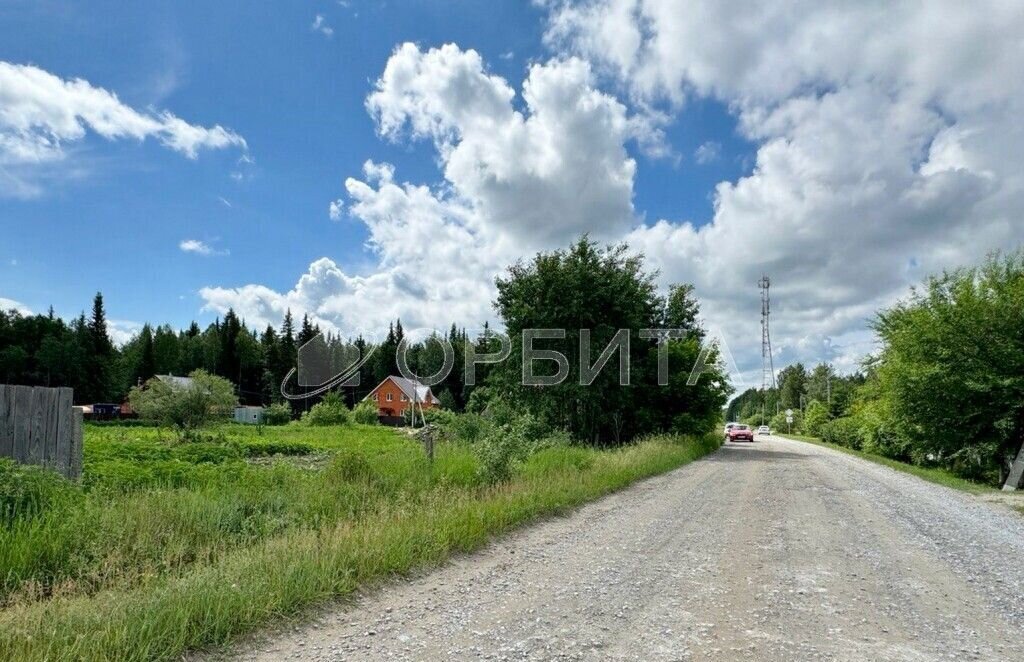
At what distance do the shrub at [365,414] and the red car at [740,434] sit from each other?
38.5 metres

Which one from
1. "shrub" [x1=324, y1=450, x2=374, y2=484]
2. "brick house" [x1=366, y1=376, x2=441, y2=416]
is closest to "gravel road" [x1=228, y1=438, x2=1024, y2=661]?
"shrub" [x1=324, y1=450, x2=374, y2=484]

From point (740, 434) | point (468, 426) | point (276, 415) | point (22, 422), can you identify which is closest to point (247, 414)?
point (276, 415)

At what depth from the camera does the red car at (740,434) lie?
140ft

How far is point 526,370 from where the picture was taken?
23.5m

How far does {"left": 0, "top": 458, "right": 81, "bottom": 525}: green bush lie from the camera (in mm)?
6105

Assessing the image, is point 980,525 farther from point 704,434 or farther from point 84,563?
point 704,434

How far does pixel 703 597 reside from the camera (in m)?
5.33

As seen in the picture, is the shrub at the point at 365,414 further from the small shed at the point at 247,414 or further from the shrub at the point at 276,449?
the shrub at the point at 276,449

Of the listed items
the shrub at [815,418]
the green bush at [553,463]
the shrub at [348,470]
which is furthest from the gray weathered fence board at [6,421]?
the shrub at [815,418]

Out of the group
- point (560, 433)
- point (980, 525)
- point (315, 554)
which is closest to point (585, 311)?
point (560, 433)

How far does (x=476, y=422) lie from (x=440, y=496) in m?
14.7

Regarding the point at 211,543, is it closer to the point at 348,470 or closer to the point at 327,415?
the point at 348,470

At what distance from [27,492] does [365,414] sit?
2280 inches

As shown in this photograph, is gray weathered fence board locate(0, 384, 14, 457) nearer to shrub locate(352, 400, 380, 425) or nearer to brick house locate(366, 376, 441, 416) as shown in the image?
shrub locate(352, 400, 380, 425)
